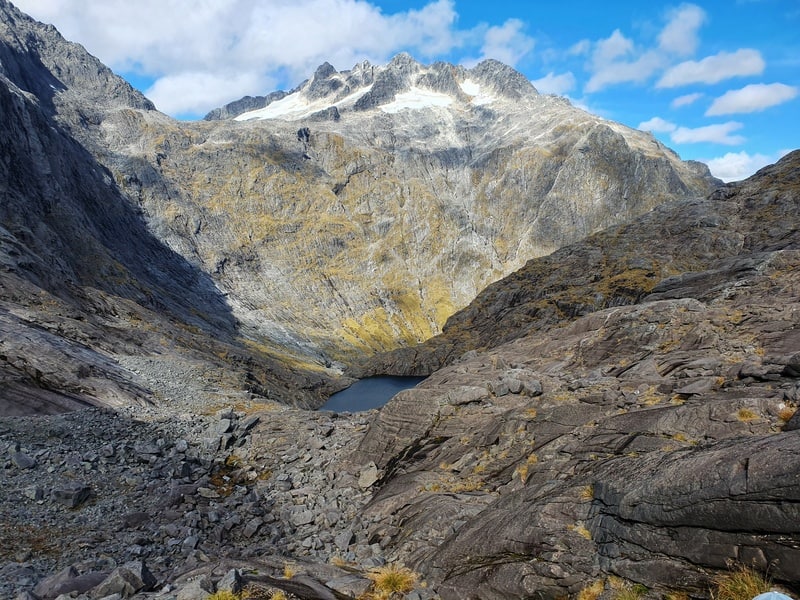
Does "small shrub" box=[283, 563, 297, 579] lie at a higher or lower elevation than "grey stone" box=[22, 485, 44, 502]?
lower

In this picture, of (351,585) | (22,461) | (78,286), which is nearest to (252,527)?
(351,585)

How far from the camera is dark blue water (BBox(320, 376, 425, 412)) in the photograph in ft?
360

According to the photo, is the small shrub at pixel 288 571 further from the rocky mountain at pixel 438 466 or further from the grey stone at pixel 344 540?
the grey stone at pixel 344 540

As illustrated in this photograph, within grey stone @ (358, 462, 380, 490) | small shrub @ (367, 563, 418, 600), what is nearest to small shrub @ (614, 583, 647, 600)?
small shrub @ (367, 563, 418, 600)

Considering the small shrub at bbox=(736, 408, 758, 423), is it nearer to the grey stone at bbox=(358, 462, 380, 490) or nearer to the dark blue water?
Result: the grey stone at bbox=(358, 462, 380, 490)

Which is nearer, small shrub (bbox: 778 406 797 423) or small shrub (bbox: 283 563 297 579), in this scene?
small shrub (bbox: 778 406 797 423)

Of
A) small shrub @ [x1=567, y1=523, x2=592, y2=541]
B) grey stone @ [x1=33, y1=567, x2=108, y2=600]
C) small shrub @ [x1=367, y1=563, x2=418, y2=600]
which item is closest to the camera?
small shrub @ [x1=567, y1=523, x2=592, y2=541]

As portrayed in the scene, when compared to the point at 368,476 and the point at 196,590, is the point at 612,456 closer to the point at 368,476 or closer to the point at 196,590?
the point at 368,476

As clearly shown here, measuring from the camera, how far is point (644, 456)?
11570 millimetres

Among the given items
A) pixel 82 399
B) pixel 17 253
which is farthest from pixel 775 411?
pixel 17 253

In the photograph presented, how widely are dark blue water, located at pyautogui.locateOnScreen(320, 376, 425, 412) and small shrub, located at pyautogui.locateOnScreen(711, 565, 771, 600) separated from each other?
95.2 m

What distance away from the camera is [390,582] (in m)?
12.7

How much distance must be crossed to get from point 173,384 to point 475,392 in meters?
29.4

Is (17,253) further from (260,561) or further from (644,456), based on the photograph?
(644,456)
